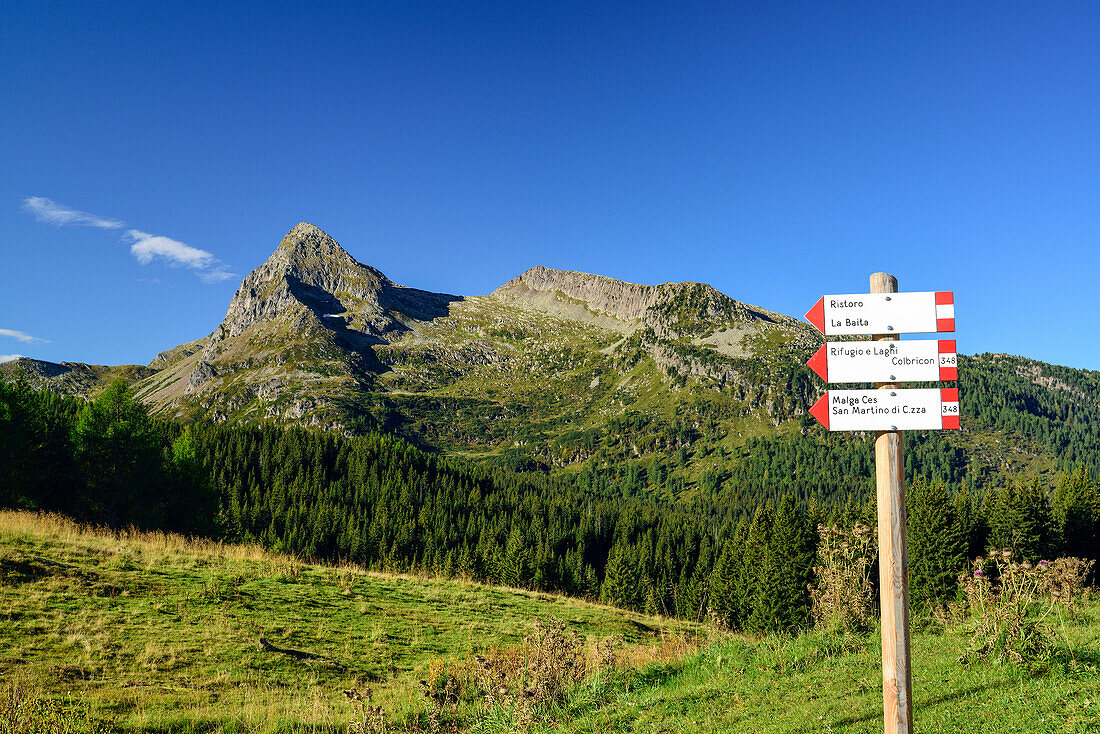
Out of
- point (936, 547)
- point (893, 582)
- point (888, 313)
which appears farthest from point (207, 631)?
point (936, 547)

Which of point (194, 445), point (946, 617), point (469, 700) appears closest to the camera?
point (469, 700)

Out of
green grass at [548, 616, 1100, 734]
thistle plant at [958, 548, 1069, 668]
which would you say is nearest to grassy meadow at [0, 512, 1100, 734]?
green grass at [548, 616, 1100, 734]

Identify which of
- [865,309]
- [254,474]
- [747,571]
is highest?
[865,309]

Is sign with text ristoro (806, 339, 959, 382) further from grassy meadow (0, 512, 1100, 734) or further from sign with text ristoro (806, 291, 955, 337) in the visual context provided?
grassy meadow (0, 512, 1100, 734)

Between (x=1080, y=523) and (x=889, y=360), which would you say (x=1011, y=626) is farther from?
(x=1080, y=523)

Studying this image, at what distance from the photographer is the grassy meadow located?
30.0 feet

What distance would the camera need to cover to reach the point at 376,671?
49.9 ft

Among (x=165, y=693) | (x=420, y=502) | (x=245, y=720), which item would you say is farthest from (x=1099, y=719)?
(x=420, y=502)

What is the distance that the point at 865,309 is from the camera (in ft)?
21.5

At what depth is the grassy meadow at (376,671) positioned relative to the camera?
9148 millimetres

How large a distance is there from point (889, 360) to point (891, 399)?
48cm

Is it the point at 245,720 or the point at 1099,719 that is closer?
the point at 1099,719

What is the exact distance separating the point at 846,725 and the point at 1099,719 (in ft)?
10.6

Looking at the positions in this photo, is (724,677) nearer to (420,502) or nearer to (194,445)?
(194,445)
